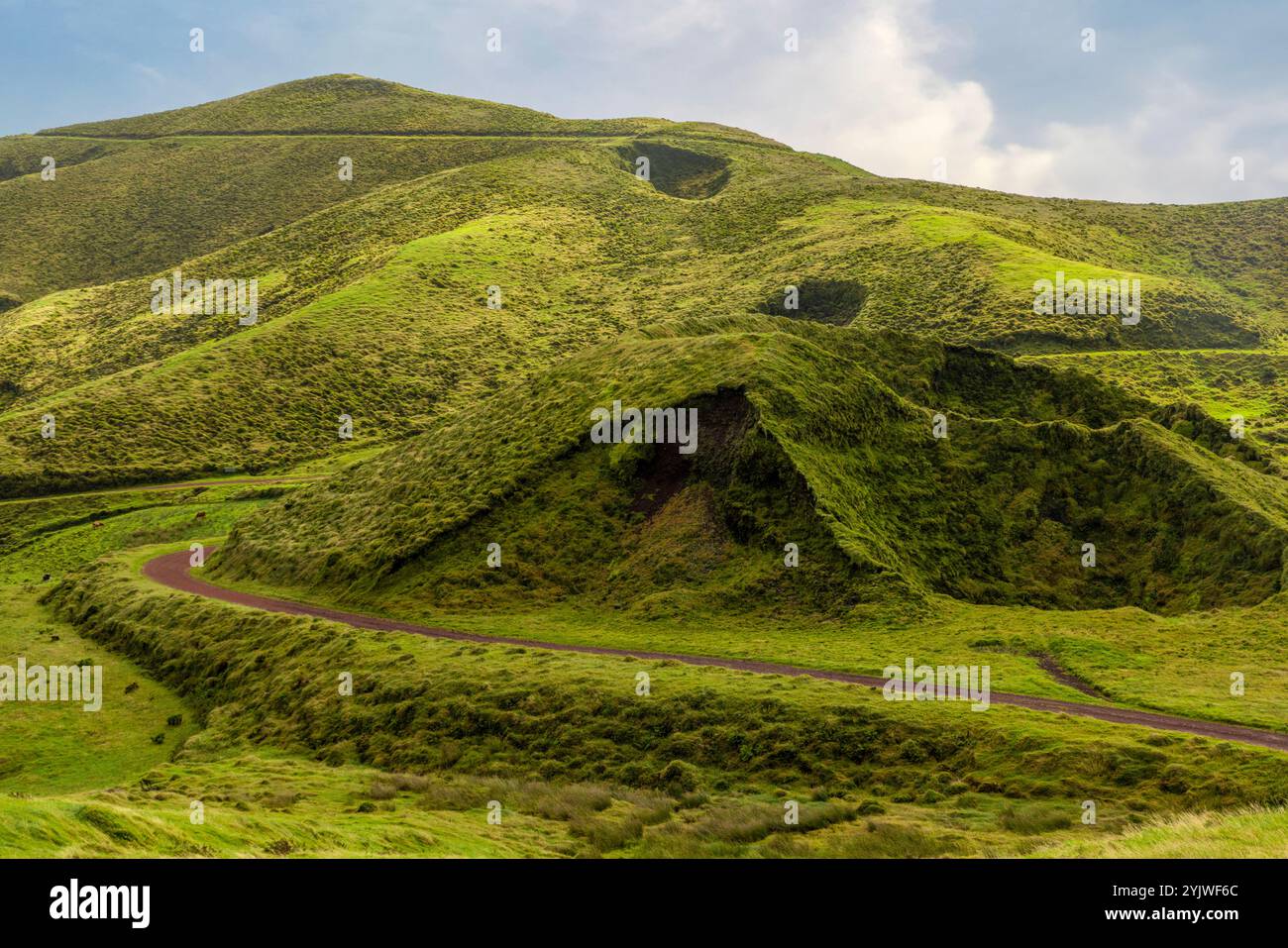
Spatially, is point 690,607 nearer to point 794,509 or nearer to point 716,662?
point 716,662

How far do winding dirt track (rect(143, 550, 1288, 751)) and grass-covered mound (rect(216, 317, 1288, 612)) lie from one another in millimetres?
2685

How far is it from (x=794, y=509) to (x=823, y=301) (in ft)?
274

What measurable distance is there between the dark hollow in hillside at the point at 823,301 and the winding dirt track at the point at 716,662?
78.5 meters

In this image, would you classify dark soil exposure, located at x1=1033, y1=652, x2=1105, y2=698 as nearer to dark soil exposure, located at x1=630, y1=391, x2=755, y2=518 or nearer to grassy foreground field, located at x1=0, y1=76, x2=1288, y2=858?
grassy foreground field, located at x1=0, y1=76, x2=1288, y2=858

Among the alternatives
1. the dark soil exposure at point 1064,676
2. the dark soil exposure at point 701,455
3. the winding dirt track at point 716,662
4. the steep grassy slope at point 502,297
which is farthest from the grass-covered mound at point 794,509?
the steep grassy slope at point 502,297

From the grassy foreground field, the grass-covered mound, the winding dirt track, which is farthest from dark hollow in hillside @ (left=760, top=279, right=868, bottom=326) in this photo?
the winding dirt track

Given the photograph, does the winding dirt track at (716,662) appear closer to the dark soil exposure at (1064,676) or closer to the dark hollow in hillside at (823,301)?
the dark soil exposure at (1064,676)

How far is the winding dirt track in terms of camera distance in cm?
2447

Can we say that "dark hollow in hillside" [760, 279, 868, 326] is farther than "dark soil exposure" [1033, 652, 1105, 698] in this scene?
Yes

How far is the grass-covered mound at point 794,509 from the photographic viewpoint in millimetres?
41719

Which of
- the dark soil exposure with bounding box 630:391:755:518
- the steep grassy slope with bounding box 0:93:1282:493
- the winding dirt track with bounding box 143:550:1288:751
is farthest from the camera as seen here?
the steep grassy slope with bounding box 0:93:1282:493

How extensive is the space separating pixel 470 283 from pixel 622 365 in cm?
8759

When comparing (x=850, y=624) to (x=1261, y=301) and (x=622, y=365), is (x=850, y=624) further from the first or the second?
(x=1261, y=301)

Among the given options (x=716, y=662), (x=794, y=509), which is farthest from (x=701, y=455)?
(x=716, y=662)
